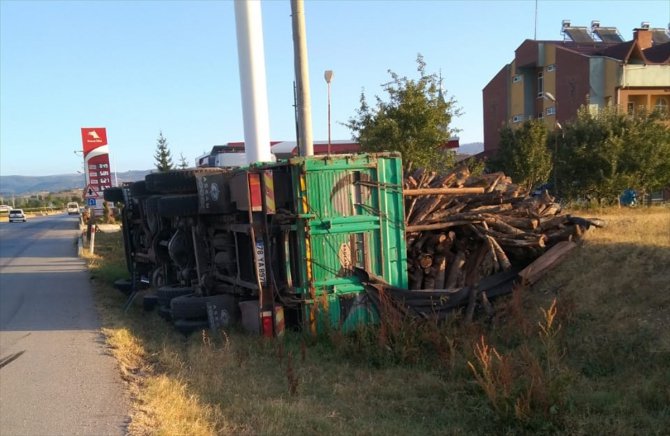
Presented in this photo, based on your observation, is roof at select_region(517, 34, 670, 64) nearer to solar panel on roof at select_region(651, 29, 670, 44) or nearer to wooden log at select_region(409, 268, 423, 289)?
solar panel on roof at select_region(651, 29, 670, 44)

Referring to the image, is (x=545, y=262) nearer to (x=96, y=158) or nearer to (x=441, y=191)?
(x=441, y=191)

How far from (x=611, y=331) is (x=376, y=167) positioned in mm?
3590

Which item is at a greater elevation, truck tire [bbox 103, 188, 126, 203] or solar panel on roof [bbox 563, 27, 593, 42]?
solar panel on roof [bbox 563, 27, 593, 42]

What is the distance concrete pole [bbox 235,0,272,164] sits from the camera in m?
18.5

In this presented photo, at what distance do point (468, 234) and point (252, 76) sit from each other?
1165 cm

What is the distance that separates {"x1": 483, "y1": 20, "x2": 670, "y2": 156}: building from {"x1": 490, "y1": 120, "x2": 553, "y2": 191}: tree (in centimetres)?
905

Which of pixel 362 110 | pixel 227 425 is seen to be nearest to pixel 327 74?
pixel 362 110

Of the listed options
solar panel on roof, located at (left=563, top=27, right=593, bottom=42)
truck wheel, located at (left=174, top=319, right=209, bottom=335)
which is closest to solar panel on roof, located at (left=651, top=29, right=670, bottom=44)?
solar panel on roof, located at (left=563, top=27, right=593, bottom=42)

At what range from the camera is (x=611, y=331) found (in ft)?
21.8

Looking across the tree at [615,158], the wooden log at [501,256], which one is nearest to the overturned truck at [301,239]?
the wooden log at [501,256]

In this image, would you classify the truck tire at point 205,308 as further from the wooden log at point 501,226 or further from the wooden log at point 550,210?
the wooden log at point 550,210

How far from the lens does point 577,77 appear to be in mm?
39312

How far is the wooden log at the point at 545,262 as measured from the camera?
8297mm

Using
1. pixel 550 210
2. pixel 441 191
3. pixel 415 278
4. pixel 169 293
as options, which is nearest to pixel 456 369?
pixel 415 278
